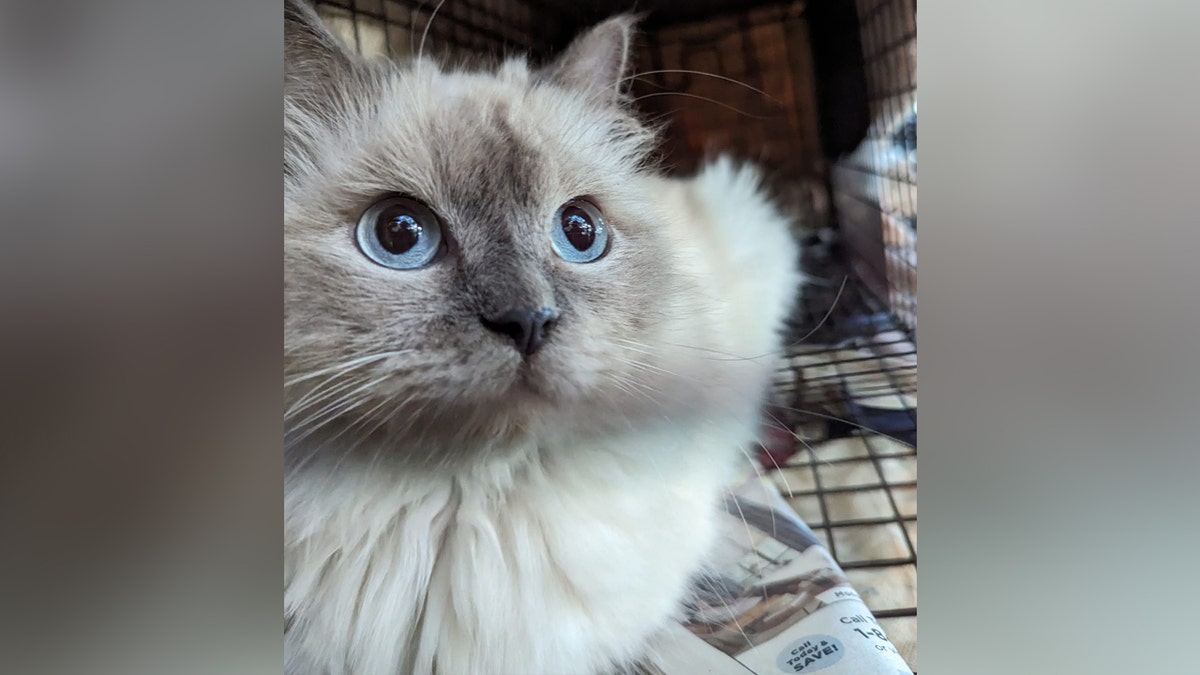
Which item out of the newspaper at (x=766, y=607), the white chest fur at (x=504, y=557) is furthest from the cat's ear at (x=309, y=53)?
the newspaper at (x=766, y=607)

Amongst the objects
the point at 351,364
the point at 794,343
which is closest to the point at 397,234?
the point at 351,364

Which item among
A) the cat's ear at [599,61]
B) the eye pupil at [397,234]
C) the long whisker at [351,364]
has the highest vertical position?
the cat's ear at [599,61]

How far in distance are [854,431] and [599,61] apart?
0.65m

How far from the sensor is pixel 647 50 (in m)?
0.98

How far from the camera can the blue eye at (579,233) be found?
3.15 feet

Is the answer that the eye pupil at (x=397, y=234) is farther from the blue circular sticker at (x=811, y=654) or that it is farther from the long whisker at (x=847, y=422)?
the blue circular sticker at (x=811, y=654)

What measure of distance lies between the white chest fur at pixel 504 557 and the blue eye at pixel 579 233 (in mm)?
270

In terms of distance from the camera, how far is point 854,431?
1.00 metres

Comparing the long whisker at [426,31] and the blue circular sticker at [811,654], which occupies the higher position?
the long whisker at [426,31]

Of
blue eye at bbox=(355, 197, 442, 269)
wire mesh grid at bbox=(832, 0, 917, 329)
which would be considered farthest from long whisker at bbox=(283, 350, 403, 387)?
wire mesh grid at bbox=(832, 0, 917, 329)

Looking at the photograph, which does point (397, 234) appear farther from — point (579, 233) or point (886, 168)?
point (886, 168)

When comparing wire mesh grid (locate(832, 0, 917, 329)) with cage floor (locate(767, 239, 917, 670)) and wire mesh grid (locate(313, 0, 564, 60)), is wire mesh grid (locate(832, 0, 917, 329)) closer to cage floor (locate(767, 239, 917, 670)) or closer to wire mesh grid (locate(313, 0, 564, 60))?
cage floor (locate(767, 239, 917, 670))

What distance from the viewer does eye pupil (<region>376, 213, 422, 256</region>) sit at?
932 mm
